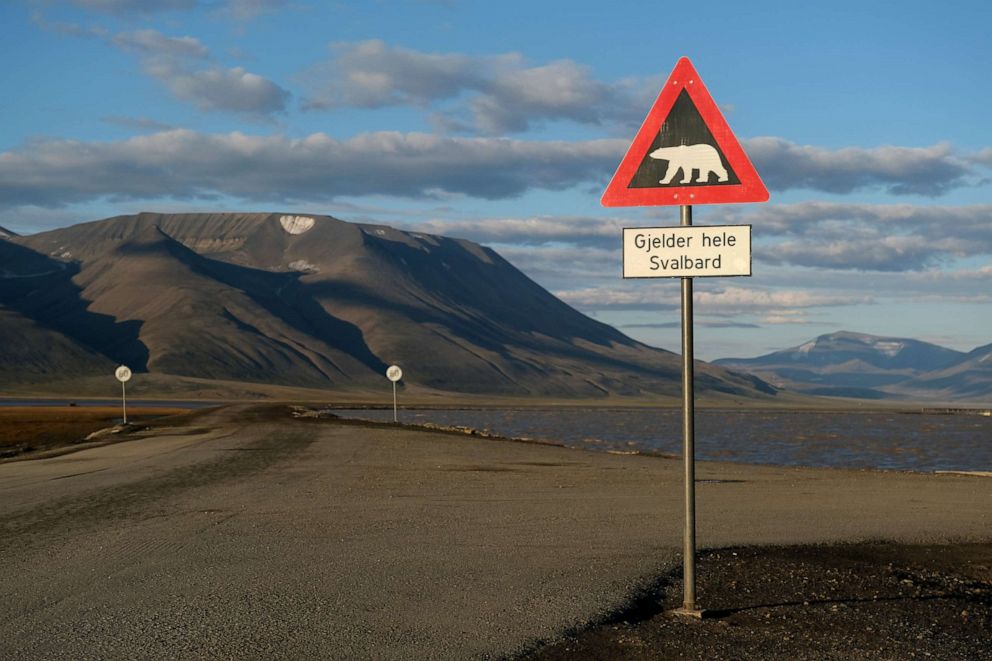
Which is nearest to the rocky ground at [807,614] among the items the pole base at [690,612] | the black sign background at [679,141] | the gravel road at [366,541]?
the pole base at [690,612]

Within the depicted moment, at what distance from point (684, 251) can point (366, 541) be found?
603cm

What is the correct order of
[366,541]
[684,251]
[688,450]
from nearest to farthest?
[688,450] → [684,251] → [366,541]

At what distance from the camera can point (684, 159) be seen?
8789 millimetres

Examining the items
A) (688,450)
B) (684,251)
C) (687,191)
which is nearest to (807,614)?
Answer: (688,450)

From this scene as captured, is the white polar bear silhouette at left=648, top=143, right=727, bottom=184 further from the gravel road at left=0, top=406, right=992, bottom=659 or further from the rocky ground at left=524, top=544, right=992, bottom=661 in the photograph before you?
the gravel road at left=0, top=406, right=992, bottom=659

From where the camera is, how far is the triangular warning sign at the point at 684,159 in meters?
8.67

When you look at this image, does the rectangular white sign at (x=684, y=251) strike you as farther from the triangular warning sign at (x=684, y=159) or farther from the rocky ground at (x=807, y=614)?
the rocky ground at (x=807, y=614)

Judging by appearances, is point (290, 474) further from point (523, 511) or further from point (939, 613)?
point (939, 613)

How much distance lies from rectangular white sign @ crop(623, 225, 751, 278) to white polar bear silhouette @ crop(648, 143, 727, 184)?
0.44 meters

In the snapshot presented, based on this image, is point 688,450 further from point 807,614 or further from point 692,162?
point 692,162

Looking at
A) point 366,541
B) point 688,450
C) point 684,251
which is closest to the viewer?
point 688,450

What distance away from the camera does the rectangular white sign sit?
8.45 m

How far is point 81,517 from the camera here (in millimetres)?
15359

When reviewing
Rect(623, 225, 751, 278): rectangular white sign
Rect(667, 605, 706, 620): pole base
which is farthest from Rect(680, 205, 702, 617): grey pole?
Rect(623, 225, 751, 278): rectangular white sign
